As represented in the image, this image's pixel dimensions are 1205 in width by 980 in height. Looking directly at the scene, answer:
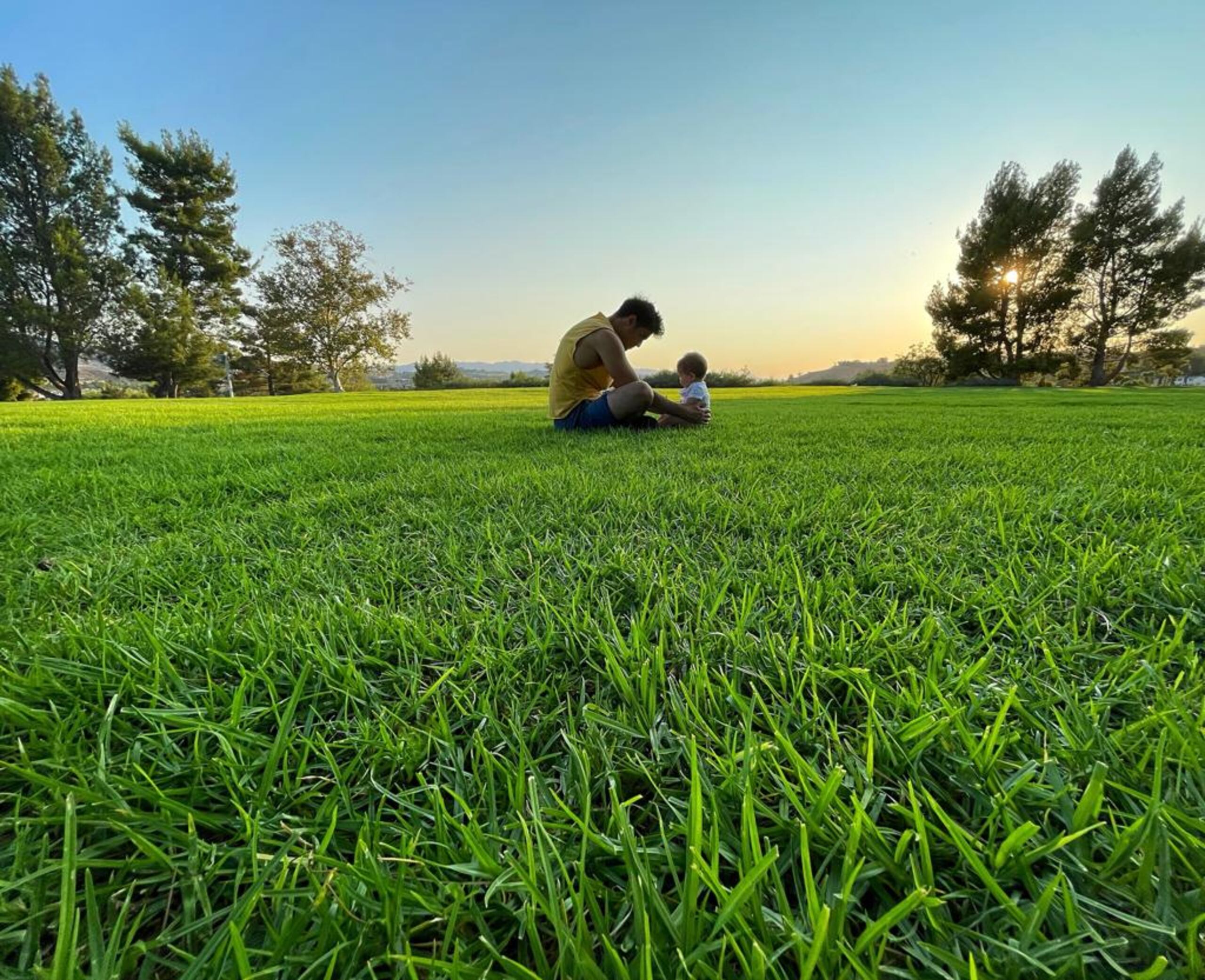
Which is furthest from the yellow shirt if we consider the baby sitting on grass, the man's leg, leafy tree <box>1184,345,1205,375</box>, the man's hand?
leafy tree <box>1184,345,1205,375</box>

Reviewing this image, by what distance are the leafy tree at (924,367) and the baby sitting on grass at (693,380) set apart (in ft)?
87.4

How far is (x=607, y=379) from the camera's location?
13.7 feet

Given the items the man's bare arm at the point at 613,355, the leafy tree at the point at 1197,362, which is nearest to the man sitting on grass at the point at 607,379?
the man's bare arm at the point at 613,355

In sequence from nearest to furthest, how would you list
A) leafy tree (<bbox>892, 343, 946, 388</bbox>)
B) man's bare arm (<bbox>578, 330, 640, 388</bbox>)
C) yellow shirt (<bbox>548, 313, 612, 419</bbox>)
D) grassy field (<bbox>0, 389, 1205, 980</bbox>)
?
grassy field (<bbox>0, 389, 1205, 980</bbox>) → man's bare arm (<bbox>578, 330, 640, 388</bbox>) → yellow shirt (<bbox>548, 313, 612, 419</bbox>) → leafy tree (<bbox>892, 343, 946, 388</bbox>)

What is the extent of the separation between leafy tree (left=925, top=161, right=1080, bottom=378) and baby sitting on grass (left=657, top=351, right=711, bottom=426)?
2706 cm

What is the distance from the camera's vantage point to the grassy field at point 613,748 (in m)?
0.42

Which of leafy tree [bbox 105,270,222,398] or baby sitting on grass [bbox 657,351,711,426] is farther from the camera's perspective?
leafy tree [bbox 105,270,222,398]

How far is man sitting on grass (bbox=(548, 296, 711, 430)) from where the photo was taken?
355cm

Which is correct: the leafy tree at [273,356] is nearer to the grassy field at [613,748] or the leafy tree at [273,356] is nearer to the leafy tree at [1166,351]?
the grassy field at [613,748]

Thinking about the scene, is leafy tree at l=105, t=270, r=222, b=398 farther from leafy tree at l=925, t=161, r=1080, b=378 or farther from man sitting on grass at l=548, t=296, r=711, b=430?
leafy tree at l=925, t=161, r=1080, b=378

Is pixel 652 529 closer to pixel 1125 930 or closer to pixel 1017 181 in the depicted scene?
pixel 1125 930

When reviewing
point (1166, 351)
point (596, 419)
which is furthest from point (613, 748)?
point (1166, 351)

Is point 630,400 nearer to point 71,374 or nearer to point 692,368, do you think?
point 692,368

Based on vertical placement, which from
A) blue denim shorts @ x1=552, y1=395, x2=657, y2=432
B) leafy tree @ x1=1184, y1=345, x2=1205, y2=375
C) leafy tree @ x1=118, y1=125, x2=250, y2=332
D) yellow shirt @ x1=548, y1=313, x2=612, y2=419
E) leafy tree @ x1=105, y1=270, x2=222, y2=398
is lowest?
blue denim shorts @ x1=552, y1=395, x2=657, y2=432
